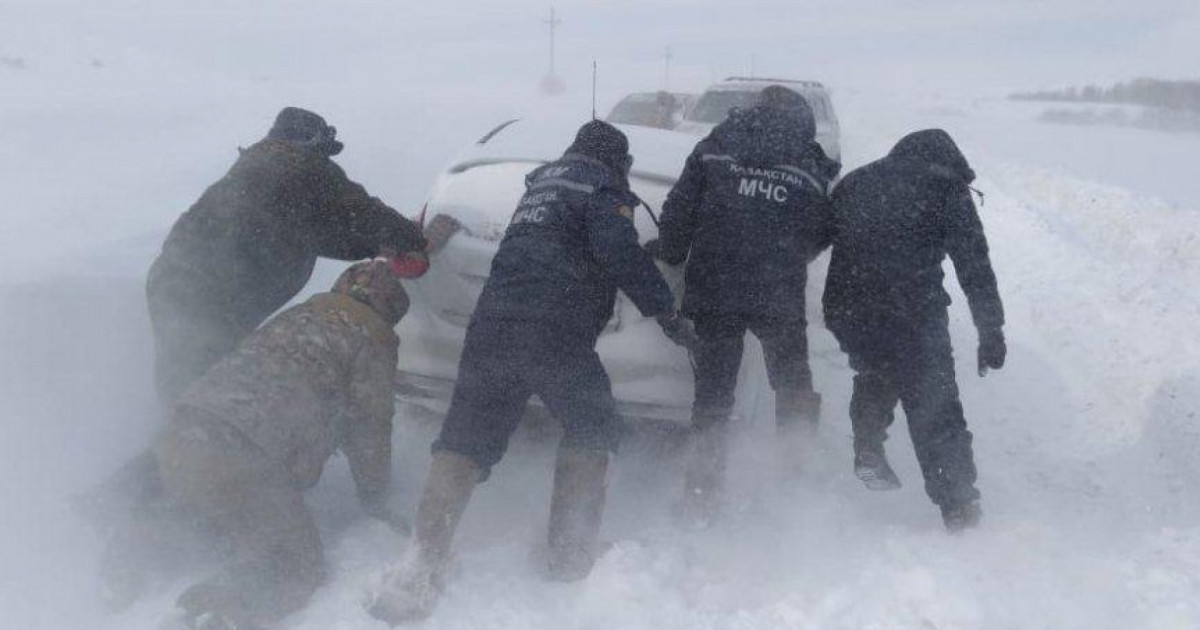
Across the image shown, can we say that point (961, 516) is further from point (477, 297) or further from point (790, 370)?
point (477, 297)

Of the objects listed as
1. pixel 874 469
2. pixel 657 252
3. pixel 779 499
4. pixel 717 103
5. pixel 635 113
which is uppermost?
pixel 657 252

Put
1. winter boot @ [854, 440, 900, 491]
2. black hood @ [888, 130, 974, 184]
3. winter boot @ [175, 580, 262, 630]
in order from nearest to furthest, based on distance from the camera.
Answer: winter boot @ [175, 580, 262, 630] → black hood @ [888, 130, 974, 184] → winter boot @ [854, 440, 900, 491]

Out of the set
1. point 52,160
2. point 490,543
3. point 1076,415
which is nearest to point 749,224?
point 490,543

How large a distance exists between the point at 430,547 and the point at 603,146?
1606 millimetres

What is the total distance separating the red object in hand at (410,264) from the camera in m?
3.94

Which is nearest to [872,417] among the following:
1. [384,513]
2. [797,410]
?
[797,410]

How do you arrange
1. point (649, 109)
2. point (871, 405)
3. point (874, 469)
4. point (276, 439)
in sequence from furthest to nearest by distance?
1. point (649, 109)
2. point (871, 405)
3. point (874, 469)
4. point (276, 439)

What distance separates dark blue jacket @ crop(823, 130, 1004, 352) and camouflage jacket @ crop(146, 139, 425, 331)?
1.84 m

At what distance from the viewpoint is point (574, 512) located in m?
3.43

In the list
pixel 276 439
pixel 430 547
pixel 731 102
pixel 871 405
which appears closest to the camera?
pixel 276 439

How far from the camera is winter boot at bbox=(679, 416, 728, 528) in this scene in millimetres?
3896

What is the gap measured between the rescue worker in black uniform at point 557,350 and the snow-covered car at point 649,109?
9.77m

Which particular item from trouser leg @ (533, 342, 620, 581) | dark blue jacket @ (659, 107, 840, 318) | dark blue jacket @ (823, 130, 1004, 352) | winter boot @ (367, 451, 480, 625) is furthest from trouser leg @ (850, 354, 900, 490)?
winter boot @ (367, 451, 480, 625)

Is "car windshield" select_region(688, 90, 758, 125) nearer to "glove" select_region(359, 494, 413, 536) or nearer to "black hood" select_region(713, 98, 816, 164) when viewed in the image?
"black hood" select_region(713, 98, 816, 164)
